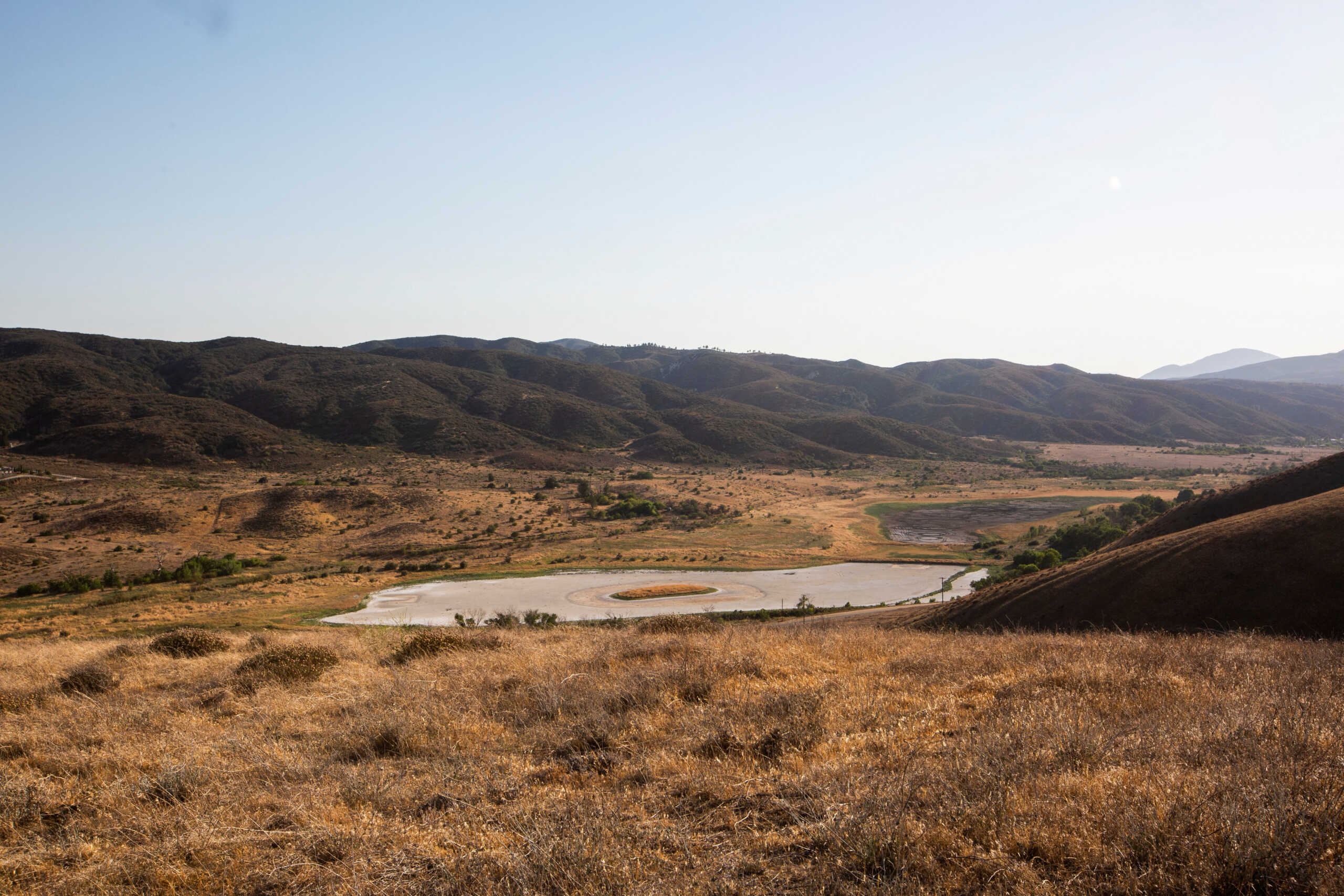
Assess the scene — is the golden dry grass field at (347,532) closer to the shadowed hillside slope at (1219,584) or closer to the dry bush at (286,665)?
the dry bush at (286,665)

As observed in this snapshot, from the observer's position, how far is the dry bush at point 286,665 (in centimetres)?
1121

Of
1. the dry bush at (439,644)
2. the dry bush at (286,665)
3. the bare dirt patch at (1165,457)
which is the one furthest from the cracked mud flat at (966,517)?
the dry bush at (286,665)

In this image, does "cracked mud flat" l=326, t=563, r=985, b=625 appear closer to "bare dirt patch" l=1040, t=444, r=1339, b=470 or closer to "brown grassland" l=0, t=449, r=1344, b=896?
"brown grassland" l=0, t=449, r=1344, b=896

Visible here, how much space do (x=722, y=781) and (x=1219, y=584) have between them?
1588 centimetres

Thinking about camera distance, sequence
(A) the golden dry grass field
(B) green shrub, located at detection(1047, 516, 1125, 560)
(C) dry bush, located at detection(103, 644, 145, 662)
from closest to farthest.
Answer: (C) dry bush, located at detection(103, 644, 145, 662), (A) the golden dry grass field, (B) green shrub, located at detection(1047, 516, 1125, 560)

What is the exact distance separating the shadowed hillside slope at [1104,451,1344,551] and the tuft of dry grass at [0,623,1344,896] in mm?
15976

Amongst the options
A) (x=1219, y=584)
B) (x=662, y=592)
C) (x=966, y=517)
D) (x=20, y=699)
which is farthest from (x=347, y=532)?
(x=966, y=517)

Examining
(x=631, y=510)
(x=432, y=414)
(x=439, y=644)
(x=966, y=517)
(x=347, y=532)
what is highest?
(x=432, y=414)

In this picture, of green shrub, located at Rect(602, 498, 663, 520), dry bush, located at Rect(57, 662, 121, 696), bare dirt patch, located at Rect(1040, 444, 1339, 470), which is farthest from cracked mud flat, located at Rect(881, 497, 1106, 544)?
dry bush, located at Rect(57, 662, 121, 696)

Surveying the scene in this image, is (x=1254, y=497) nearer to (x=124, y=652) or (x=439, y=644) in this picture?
(x=439, y=644)

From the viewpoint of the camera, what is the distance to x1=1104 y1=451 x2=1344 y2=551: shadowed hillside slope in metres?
21.9

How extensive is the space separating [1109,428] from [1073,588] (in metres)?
181

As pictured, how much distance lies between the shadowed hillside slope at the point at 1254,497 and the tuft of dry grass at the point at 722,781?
16.0 metres

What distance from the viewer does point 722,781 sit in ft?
18.6
